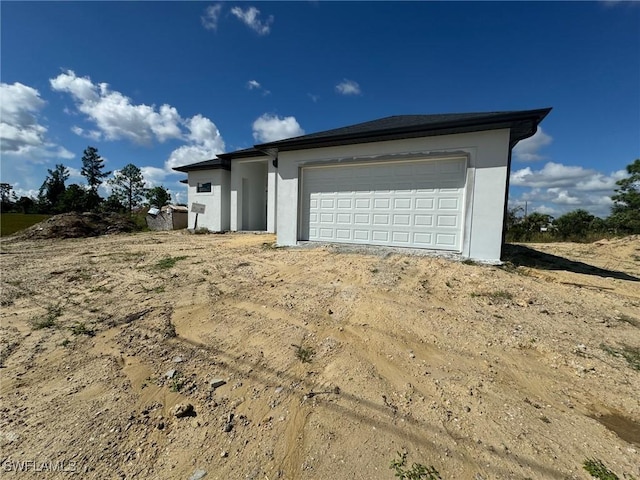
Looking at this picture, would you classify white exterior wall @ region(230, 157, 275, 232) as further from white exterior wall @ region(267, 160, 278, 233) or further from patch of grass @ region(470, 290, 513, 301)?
patch of grass @ region(470, 290, 513, 301)

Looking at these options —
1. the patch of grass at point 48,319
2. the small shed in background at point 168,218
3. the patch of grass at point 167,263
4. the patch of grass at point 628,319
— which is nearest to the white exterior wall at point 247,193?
the small shed in background at point 168,218

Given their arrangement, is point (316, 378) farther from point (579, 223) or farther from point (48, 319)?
point (579, 223)

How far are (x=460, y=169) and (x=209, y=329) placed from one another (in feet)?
20.2

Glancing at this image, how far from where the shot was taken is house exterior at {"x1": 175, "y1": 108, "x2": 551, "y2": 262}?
593 centimetres

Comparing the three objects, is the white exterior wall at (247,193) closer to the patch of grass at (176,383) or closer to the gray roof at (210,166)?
the gray roof at (210,166)

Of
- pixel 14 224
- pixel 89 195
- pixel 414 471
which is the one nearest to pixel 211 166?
pixel 414 471

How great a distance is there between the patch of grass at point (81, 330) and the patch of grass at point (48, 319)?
0.95 ft

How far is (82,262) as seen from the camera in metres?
6.62

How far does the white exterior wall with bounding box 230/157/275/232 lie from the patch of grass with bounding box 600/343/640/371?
1220 centimetres

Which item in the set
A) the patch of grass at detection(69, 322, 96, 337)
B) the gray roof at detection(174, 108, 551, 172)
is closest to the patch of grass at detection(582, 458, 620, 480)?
the patch of grass at detection(69, 322, 96, 337)

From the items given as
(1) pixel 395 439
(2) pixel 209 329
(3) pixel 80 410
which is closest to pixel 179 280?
(2) pixel 209 329

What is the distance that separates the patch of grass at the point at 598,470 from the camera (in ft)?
5.17

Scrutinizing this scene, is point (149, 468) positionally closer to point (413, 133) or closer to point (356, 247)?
point (356, 247)

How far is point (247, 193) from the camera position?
1337 centimetres
